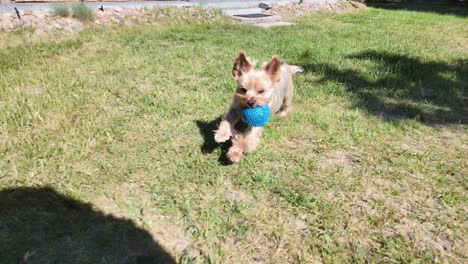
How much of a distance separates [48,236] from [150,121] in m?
2.27

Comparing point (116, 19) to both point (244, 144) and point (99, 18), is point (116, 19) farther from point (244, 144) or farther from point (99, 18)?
point (244, 144)

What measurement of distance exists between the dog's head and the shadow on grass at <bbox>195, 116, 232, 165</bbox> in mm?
628

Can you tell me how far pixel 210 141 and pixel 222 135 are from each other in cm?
53

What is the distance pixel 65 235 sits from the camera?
9.86 ft

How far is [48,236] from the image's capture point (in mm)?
2988

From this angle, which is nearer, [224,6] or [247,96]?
[247,96]

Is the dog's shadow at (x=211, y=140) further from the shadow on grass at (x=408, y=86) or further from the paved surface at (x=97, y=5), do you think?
the paved surface at (x=97, y=5)

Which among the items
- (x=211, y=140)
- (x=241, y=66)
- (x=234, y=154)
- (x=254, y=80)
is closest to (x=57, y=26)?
(x=211, y=140)

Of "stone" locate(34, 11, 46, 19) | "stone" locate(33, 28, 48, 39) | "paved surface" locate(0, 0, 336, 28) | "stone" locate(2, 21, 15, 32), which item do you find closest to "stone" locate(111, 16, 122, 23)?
"paved surface" locate(0, 0, 336, 28)

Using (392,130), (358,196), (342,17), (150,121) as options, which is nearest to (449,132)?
(392,130)

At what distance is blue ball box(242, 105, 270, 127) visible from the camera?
393 centimetres

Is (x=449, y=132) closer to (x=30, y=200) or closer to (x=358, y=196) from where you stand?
(x=358, y=196)

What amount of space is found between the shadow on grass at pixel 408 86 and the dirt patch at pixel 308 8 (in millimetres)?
6165

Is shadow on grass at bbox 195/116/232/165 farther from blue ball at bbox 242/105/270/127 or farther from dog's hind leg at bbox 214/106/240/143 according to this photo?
blue ball at bbox 242/105/270/127
